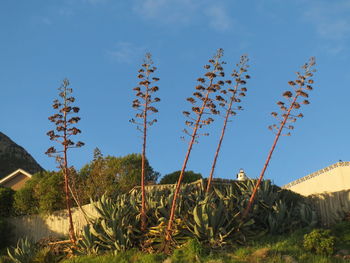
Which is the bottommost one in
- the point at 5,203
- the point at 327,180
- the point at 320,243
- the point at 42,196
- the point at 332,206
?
the point at 320,243

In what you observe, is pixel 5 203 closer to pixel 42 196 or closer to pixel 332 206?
pixel 42 196

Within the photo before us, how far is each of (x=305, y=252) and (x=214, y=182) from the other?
6831mm

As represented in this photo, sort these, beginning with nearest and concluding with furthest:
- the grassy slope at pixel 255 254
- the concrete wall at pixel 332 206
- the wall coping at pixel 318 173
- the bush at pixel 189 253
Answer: the grassy slope at pixel 255 254 → the bush at pixel 189 253 → the concrete wall at pixel 332 206 → the wall coping at pixel 318 173

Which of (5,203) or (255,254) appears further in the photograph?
(5,203)

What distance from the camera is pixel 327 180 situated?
43.8 m

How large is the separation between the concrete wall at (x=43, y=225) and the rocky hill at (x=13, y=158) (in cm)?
8092

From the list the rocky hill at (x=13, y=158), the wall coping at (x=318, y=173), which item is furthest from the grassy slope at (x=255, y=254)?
the rocky hill at (x=13, y=158)

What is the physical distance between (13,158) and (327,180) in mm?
90334

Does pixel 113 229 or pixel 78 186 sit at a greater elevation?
pixel 78 186

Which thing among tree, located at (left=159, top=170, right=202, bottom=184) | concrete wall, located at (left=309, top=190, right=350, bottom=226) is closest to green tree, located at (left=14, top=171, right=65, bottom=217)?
tree, located at (left=159, top=170, right=202, bottom=184)

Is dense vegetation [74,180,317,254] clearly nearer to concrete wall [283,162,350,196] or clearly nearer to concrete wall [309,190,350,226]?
concrete wall [309,190,350,226]

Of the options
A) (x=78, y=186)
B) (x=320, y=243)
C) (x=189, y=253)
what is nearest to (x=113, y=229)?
(x=189, y=253)

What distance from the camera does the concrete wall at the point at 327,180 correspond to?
42469mm

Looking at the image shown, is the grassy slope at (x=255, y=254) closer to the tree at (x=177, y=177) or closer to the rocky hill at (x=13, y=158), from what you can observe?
the tree at (x=177, y=177)
